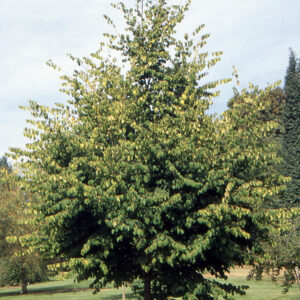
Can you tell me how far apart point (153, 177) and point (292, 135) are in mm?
69163

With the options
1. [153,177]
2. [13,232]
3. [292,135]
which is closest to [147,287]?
[153,177]

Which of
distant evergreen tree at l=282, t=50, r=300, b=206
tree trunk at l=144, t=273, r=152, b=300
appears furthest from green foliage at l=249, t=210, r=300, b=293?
distant evergreen tree at l=282, t=50, r=300, b=206

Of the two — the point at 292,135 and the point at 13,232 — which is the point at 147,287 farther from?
the point at 292,135

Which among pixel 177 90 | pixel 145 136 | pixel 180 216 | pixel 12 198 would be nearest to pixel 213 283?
pixel 180 216

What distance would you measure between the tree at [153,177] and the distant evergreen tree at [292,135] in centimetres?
5457

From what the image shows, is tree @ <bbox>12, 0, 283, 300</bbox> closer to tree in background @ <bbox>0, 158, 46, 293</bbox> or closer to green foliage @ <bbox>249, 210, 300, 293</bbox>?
green foliage @ <bbox>249, 210, 300, 293</bbox>

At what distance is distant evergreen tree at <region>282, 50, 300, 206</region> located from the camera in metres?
68.5

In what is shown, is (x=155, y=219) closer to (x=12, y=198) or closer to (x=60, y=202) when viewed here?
(x=60, y=202)

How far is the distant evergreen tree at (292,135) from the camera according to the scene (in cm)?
6850

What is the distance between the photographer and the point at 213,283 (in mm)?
13031

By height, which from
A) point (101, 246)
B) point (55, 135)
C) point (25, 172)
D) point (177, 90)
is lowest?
point (101, 246)

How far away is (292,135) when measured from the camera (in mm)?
76688

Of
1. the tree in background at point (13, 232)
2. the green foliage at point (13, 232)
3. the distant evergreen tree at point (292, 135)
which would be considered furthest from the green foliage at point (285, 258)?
the distant evergreen tree at point (292, 135)

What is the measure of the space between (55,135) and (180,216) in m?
4.33
